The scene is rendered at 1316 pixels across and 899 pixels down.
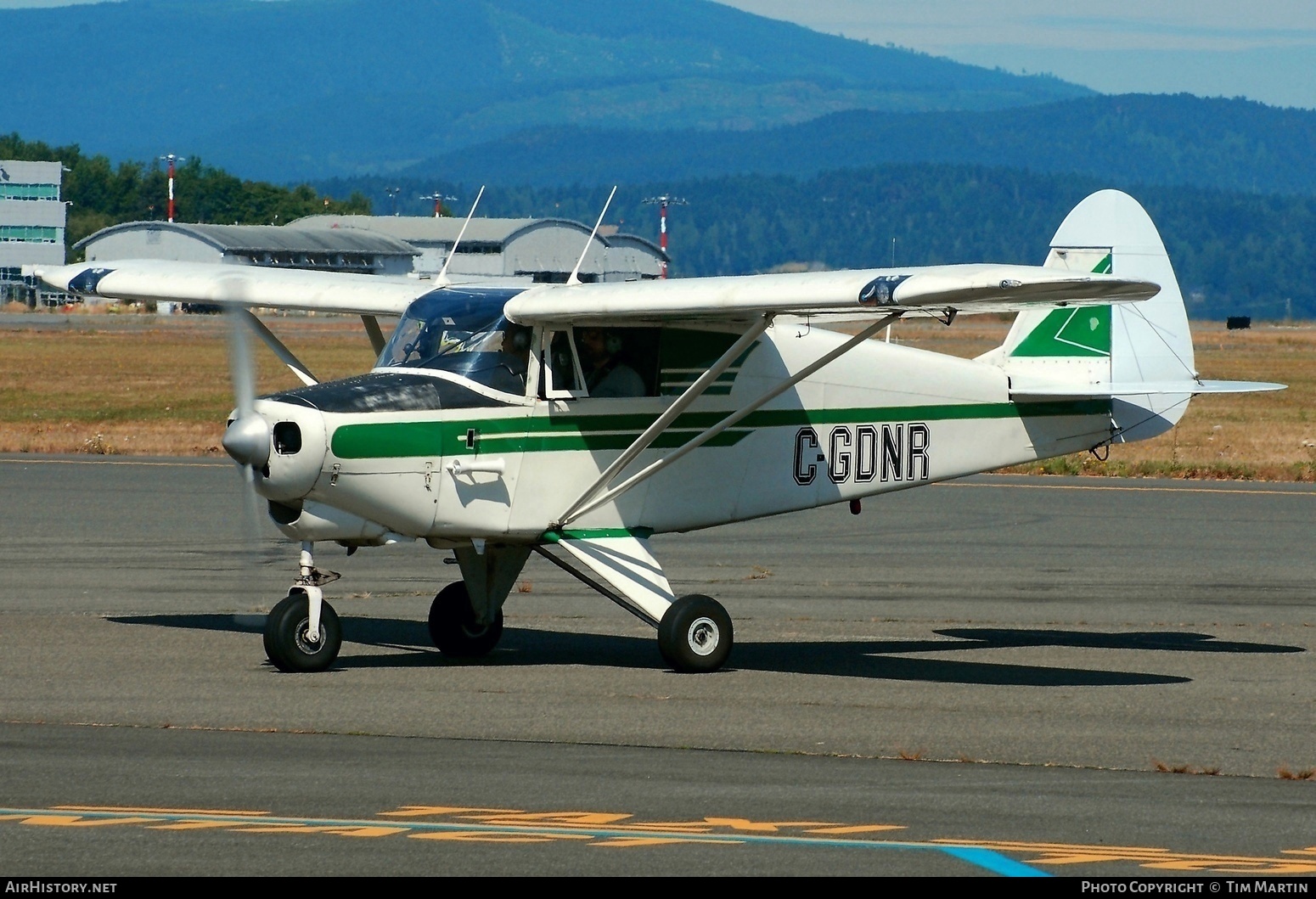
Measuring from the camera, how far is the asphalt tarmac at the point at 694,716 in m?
6.94

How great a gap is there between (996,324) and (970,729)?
9502 cm

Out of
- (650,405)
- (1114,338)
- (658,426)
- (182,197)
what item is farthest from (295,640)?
(182,197)

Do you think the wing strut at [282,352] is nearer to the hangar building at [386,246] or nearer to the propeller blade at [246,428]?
the propeller blade at [246,428]

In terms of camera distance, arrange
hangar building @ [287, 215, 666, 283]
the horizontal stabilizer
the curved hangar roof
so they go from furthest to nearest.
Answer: hangar building @ [287, 215, 666, 283], the curved hangar roof, the horizontal stabilizer

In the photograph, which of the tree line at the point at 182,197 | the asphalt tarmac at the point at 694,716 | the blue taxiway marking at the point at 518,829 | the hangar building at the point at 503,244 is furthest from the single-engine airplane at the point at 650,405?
the tree line at the point at 182,197

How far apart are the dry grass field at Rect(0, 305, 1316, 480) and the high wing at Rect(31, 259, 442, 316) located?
4.19 metres

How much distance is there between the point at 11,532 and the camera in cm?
1911

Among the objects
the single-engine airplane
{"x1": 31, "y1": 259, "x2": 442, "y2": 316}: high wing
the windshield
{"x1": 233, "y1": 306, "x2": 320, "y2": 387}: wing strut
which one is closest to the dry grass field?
the single-engine airplane

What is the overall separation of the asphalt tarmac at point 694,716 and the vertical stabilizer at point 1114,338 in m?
1.79

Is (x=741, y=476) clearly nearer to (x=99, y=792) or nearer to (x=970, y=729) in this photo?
(x=970, y=729)

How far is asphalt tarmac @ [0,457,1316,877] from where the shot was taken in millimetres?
6938

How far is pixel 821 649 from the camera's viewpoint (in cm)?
1298

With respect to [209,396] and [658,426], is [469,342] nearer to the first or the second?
[658,426]

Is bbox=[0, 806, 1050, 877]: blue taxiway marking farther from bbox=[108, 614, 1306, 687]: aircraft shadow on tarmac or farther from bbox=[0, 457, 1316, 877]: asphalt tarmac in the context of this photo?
bbox=[108, 614, 1306, 687]: aircraft shadow on tarmac
